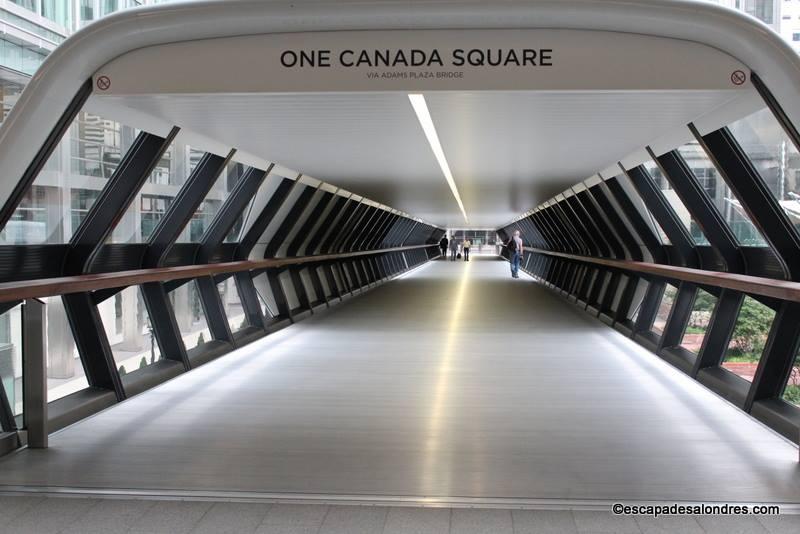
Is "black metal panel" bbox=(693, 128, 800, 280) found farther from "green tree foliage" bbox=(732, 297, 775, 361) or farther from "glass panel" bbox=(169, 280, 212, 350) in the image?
"glass panel" bbox=(169, 280, 212, 350)

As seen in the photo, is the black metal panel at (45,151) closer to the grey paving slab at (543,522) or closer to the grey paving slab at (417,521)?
the grey paving slab at (417,521)

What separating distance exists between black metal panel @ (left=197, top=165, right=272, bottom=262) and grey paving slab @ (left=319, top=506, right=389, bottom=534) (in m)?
6.48

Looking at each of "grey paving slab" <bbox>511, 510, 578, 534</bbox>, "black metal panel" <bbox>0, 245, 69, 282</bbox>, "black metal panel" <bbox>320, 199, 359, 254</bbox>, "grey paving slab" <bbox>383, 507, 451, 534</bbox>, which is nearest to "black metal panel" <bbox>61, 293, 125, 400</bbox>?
"black metal panel" <bbox>0, 245, 69, 282</bbox>

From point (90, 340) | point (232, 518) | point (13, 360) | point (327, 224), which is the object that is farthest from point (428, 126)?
point (327, 224)

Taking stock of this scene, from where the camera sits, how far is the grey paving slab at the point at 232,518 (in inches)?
151

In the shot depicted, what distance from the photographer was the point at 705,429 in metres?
5.88

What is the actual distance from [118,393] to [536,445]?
3791mm

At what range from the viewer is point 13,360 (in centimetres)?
521

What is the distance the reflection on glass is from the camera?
7.36 m

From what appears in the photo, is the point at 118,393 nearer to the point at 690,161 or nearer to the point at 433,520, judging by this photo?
the point at 433,520

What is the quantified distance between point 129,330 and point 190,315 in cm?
177

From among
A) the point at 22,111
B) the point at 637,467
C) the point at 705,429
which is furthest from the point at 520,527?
the point at 22,111

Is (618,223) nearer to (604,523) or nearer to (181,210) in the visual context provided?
(181,210)

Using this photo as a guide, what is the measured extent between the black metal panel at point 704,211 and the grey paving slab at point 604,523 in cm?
456
